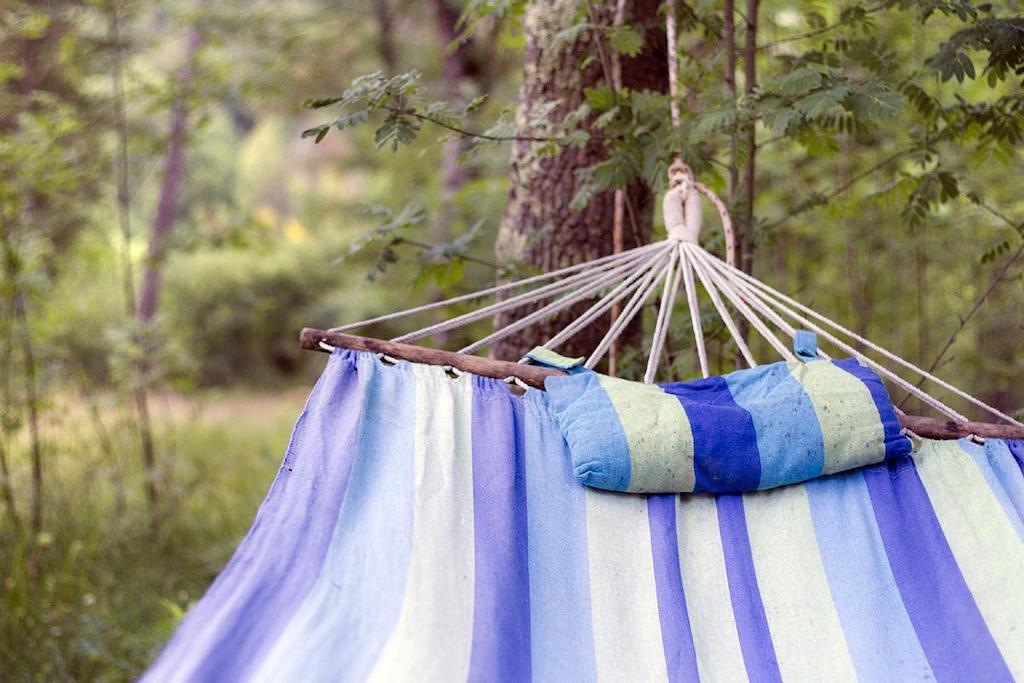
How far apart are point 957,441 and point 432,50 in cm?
471

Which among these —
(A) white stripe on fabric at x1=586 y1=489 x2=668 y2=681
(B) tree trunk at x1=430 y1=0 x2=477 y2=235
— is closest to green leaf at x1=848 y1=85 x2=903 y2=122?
(A) white stripe on fabric at x1=586 y1=489 x2=668 y2=681

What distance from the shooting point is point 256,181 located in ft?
48.9

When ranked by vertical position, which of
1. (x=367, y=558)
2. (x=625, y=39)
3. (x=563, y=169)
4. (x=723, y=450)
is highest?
(x=625, y=39)

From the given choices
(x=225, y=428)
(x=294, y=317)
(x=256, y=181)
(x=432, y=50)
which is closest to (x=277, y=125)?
(x=256, y=181)

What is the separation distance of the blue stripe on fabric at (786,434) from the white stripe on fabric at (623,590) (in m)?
0.20

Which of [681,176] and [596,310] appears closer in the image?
[596,310]

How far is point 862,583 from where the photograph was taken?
1.30 m

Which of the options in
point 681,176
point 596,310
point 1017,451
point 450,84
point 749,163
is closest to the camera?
point 1017,451

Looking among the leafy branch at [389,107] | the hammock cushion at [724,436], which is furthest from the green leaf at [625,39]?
the hammock cushion at [724,436]

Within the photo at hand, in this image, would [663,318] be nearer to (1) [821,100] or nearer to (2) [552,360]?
(2) [552,360]

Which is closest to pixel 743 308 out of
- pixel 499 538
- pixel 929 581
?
pixel 929 581

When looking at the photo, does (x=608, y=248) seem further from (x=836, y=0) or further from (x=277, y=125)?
(x=277, y=125)

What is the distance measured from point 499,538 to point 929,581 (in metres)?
0.61

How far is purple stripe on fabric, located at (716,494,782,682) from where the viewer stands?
122 centimetres
